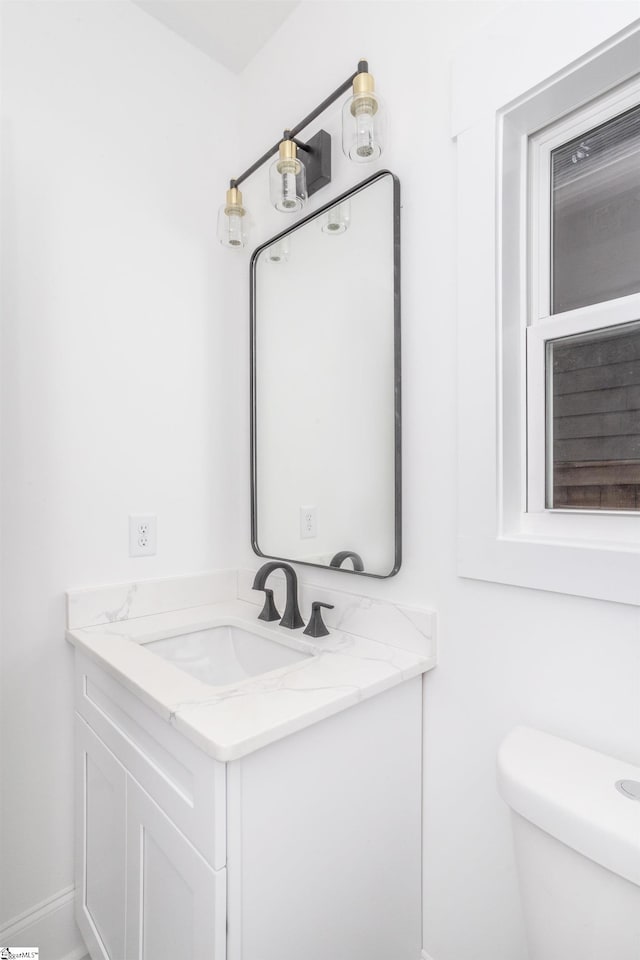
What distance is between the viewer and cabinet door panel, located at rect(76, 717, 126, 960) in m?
1.07

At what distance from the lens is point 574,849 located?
0.69 metres

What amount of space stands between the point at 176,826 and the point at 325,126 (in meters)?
1.64

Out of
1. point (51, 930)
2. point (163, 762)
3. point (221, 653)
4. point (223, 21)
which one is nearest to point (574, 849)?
point (163, 762)

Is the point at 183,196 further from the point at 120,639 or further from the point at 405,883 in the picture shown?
the point at 405,883

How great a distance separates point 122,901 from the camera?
105cm

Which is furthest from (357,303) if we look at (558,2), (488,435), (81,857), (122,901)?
(81,857)

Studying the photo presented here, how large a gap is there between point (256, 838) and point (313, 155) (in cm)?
151

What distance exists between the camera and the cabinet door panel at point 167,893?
2.49 feet

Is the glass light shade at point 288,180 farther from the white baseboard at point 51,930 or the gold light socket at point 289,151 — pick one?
the white baseboard at point 51,930

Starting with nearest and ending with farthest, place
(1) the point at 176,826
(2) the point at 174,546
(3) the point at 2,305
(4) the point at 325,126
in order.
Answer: (1) the point at 176,826
(3) the point at 2,305
(4) the point at 325,126
(2) the point at 174,546

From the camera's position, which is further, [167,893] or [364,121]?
[364,121]

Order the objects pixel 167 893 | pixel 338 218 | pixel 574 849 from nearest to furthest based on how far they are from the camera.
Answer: pixel 574 849
pixel 167 893
pixel 338 218

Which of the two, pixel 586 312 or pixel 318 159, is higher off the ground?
pixel 318 159

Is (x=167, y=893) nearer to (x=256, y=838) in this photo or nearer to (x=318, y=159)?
(x=256, y=838)
